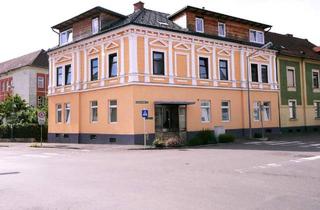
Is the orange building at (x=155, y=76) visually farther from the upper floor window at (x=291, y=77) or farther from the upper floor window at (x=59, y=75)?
the upper floor window at (x=291, y=77)

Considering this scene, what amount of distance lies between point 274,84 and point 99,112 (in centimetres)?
1733

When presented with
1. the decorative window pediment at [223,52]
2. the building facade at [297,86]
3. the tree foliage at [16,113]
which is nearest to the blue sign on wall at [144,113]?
the decorative window pediment at [223,52]

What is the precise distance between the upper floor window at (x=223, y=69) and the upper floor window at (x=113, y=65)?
9254 millimetres

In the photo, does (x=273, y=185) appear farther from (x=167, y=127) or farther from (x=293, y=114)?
(x=293, y=114)

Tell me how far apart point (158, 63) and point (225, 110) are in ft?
25.8

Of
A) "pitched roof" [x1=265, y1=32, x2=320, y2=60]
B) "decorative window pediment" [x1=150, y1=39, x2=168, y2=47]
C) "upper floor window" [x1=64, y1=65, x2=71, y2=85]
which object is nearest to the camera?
"decorative window pediment" [x1=150, y1=39, x2=168, y2=47]

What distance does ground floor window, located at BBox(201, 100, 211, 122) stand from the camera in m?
28.5

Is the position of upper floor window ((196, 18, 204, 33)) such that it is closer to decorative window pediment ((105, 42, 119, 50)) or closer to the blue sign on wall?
decorative window pediment ((105, 42, 119, 50))

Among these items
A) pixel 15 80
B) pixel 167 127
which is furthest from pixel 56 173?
pixel 15 80

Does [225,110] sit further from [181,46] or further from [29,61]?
[29,61]

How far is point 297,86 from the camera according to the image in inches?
1453

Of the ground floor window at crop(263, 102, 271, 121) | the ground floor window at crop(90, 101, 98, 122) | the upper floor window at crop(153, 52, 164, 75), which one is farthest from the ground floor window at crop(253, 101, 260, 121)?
the ground floor window at crop(90, 101, 98, 122)

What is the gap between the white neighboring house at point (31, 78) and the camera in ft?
173

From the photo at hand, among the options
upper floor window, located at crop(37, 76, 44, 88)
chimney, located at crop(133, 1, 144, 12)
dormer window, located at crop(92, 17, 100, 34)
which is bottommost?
upper floor window, located at crop(37, 76, 44, 88)
